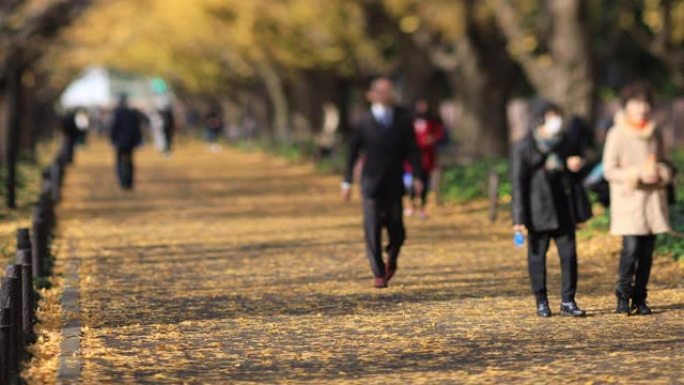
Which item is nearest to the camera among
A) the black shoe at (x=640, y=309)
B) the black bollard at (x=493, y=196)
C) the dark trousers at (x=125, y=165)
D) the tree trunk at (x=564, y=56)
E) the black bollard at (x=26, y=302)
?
the black bollard at (x=26, y=302)

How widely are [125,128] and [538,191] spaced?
18.5 meters

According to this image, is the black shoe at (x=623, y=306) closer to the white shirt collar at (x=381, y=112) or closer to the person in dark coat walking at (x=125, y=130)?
the white shirt collar at (x=381, y=112)

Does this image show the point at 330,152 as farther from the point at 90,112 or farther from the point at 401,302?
the point at 90,112

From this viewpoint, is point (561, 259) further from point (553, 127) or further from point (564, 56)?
point (564, 56)

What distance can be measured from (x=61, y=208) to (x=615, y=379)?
17526 millimetres

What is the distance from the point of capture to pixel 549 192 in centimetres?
1140

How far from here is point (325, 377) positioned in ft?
29.9

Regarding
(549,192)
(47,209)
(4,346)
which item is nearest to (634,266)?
(549,192)

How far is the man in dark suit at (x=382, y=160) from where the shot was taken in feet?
44.0

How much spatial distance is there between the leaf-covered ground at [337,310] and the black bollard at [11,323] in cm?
43

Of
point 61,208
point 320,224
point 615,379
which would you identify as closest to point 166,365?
point 615,379

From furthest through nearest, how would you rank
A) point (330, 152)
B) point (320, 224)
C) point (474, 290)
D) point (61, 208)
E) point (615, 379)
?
point (330, 152)
point (61, 208)
point (320, 224)
point (474, 290)
point (615, 379)

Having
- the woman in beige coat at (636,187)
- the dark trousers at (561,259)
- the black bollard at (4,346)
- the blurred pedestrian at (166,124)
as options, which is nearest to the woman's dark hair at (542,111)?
the woman in beige coat at (636,187)

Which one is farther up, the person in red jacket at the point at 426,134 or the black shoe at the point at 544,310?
the person in red jacket at the point at 426,134
